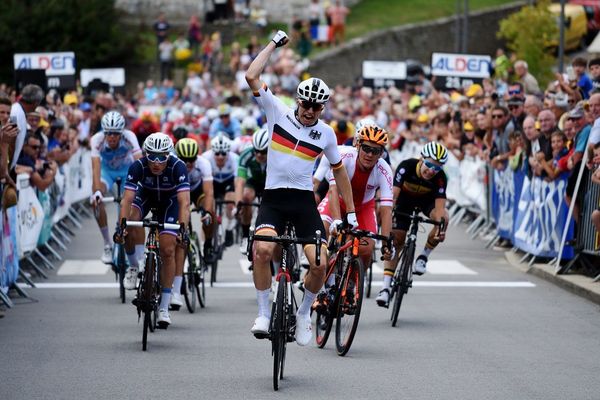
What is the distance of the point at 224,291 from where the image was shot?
60.8 ft

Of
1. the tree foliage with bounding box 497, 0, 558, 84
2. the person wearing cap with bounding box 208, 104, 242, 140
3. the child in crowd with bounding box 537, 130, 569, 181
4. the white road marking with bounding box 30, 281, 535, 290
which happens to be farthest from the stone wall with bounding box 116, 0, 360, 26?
the white road marking with bounding box 30, 281, 535, 290

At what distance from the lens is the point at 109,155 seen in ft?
60.0

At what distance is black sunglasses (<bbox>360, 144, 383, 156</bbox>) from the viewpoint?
554 inches

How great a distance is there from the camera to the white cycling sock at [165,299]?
1419 cm

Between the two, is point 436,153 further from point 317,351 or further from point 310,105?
point 310,105

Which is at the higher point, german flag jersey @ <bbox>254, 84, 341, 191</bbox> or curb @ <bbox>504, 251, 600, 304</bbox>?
german flag jersey @ <bbox>254, 84, 341, 191</bbox>

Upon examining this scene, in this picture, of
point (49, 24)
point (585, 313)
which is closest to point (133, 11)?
point (49, 24)

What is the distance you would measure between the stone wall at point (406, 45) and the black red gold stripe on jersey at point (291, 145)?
46841mm

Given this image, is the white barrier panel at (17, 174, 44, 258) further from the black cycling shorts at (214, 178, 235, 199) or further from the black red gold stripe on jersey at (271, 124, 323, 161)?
the black red gold stripe on jersey at (271, 124, 323, 161)

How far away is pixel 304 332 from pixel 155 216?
291 cm

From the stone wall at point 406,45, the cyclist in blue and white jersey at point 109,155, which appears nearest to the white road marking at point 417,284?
the cyclist in blue and white jersey at point 109,155

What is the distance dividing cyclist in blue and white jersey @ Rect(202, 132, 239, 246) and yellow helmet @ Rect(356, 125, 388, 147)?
4.73 m

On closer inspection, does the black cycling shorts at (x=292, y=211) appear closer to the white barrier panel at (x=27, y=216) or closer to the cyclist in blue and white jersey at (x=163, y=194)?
the cyclist in blue and white jersey at (x=163, y=194)

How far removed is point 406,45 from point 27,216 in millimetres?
45820
